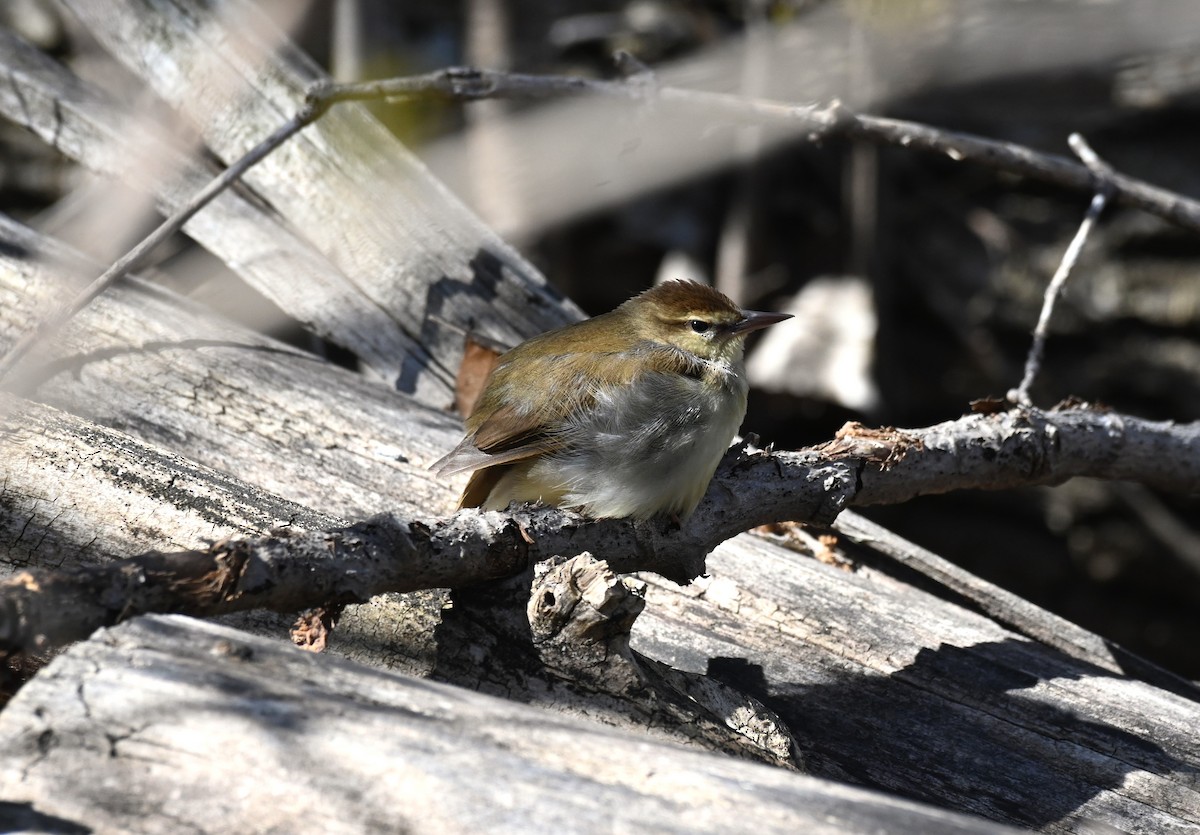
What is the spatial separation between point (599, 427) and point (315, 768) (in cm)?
161

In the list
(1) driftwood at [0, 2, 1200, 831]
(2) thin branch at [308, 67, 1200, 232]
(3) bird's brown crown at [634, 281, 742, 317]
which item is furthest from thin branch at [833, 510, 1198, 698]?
(2) thin branch at [308, 67, 1200, 232]

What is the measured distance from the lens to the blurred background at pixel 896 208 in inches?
251

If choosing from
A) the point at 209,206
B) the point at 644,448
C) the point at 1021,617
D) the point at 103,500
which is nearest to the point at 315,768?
the point at 103,500

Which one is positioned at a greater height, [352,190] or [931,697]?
[352,190]

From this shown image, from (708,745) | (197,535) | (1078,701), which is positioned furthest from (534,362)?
(1078,701)

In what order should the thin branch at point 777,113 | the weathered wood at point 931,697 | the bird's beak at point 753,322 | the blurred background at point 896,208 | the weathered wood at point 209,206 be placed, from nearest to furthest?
the weathered wood at point 931,697 → the thin branch at point 777,113 → the bird's beak at point 753,322 → the weathered wood at point 209,206 → the blurred background at point 896,208

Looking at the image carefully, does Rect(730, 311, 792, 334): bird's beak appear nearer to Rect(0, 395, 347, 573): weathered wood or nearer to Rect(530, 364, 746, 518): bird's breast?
Rect(530, 364, 746, 518): bird's breast

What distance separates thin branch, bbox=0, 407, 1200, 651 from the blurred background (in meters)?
2.72

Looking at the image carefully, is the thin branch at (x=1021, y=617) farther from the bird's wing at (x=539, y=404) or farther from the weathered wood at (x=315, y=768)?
the weathered wood at (x=315, y=768)

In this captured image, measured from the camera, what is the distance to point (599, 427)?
10.6 ft

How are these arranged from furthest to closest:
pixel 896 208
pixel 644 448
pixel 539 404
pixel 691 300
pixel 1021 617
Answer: pixel 896 208 → pixel 691 300 → pixel 1021 617 → pixel 539 404 → pixel 644 448

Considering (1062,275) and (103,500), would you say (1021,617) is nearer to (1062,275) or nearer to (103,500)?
(1062,275)

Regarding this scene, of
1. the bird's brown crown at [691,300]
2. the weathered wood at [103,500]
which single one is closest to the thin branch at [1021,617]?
the bird's brown crown at [691,300]

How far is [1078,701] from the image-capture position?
3000 millimetres
